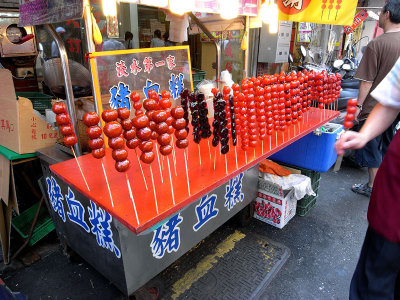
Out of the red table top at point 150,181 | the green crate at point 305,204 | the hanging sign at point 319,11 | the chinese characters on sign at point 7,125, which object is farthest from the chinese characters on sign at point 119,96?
the hanging sign at point 319,11

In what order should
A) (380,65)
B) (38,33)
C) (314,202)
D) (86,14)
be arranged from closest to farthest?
1. (86,14)
2. (380,65)
3. (314,202)
4. (38,33)

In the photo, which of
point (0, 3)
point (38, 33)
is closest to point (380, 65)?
point (0, 3)

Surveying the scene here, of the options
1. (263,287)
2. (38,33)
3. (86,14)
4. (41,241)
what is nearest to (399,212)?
(263,287)

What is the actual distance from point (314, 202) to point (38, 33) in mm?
8274

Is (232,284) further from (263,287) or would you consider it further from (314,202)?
(314,202)

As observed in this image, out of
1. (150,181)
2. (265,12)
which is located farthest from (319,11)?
(150,181)

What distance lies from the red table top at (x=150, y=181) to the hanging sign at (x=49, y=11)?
46.4 inches

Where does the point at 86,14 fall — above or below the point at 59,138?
above

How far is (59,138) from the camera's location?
10.00 ft

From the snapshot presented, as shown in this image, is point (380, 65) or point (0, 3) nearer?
A: point (380, 65)

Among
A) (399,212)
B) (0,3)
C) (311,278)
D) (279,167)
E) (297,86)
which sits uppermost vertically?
(0,3)

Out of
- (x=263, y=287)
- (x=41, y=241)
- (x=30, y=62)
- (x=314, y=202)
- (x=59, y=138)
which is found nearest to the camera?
(x=263, y=287)

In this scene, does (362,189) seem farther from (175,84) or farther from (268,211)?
(175,84)

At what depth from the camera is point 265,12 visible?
3793 millimetres
